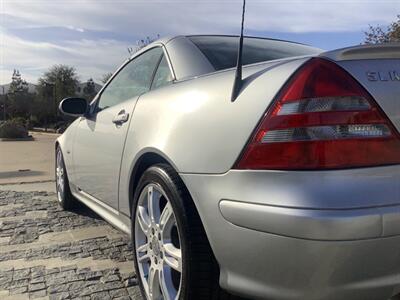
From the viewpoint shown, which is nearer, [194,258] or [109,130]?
[194,258]

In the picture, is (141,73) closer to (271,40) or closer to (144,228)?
(271,40)

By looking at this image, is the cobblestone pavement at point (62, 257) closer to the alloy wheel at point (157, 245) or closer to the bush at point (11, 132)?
the alloy wheel at point (157, 245)

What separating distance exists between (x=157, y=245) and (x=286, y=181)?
99 centimetres

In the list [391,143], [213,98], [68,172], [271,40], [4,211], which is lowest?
[4,211]

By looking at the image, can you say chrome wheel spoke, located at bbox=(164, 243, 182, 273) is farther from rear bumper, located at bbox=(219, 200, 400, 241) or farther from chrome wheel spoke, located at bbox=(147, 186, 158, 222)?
rear bumper, located at bbox=(219, 200, 400, 241)

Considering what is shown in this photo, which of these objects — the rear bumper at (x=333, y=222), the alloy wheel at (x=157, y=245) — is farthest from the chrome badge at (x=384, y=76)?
the alloy wheel at (x=157, y=245)

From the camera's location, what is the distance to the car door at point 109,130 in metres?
3.12

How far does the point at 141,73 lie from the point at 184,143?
1.32 metres

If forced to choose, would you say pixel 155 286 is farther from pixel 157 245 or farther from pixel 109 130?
pixel 109 130

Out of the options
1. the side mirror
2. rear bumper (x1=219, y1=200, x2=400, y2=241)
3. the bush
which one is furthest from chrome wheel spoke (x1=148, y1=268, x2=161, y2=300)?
the bush

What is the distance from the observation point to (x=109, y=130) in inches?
130

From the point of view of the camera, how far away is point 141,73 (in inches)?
133

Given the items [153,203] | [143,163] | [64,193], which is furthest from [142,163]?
[64,193]

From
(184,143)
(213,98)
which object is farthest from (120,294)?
(213,98)
